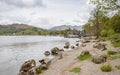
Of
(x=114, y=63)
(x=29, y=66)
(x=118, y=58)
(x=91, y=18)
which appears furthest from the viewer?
(x=91, y=18)

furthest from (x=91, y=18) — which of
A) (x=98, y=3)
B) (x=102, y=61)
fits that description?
(x=102, y=61)

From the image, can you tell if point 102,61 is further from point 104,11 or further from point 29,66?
point 29,66

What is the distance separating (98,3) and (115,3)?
353 cm

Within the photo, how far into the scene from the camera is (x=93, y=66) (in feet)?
105

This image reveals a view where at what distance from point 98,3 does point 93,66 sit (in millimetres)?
13881

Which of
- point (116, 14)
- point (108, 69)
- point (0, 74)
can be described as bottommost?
point (0, 74)

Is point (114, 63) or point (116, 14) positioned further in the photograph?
point (116, 14)

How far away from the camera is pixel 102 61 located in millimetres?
33625

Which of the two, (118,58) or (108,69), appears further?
(118,58)

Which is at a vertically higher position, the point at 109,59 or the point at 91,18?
the point at 91,18

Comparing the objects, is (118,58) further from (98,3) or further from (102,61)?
(98,3)

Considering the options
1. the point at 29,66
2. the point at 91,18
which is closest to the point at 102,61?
the point at 29,66

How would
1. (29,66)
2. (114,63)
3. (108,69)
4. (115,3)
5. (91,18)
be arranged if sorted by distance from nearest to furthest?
1. (108,69)
2. (114,63)
3. (115,3)
4. (29,66)
5. (91,18)

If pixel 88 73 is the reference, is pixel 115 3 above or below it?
above
